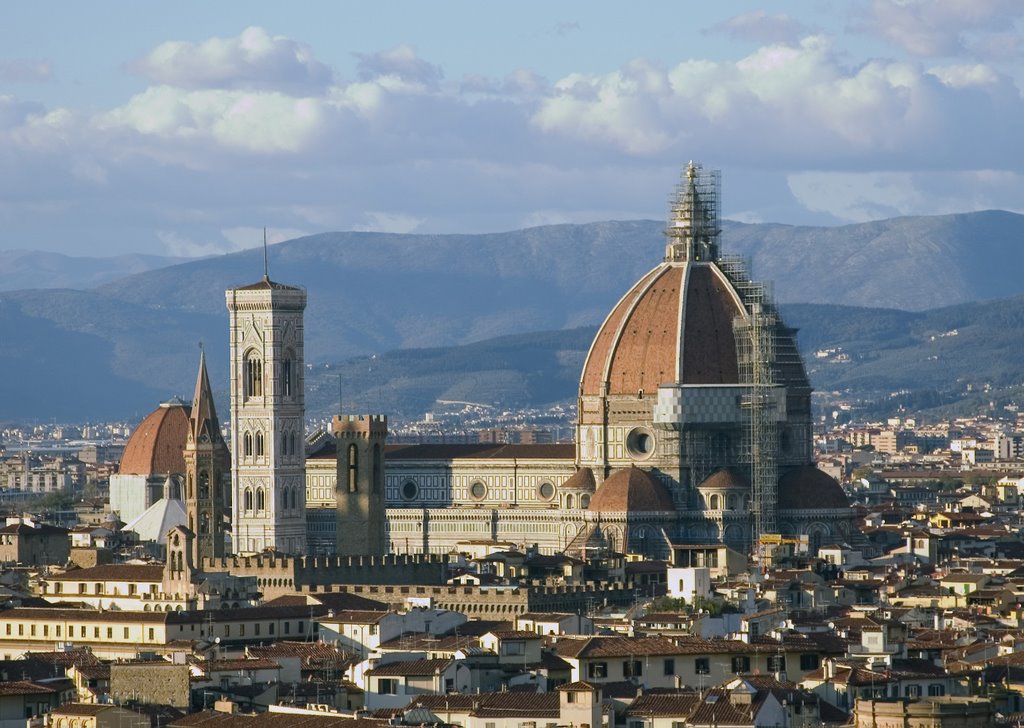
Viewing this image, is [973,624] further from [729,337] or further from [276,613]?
[729,337]

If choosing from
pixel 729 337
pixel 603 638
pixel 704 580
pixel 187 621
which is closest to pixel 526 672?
pixel 603 638

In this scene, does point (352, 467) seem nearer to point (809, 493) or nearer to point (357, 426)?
point (357, 426)

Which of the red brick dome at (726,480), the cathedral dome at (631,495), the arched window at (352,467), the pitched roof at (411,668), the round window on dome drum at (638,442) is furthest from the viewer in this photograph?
the round window on dome drum at (638,442)

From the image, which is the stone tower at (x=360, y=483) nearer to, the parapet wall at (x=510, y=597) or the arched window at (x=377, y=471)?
the arched window at (x=377, y=471)

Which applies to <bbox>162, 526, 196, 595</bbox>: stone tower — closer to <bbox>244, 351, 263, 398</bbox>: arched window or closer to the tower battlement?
the tower battlement

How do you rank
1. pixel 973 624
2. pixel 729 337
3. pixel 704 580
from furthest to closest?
1. pixel 729 337
2. pixel 704 580
3. pixel 973 624

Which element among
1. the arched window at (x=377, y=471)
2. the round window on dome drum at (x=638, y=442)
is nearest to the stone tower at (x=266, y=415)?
the arched window at (x=377, y=471)
